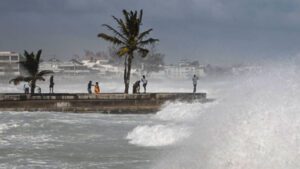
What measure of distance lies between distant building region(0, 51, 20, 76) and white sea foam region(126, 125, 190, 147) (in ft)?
368

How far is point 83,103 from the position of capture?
81.7ft

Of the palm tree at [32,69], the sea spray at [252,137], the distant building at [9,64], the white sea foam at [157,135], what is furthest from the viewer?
the distant building at [9,64]

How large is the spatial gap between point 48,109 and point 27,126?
6321 millimetres

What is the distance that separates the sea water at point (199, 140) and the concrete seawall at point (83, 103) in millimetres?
5718

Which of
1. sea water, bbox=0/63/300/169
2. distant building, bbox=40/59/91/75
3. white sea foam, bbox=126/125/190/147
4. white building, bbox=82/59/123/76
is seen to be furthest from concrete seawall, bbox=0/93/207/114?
white building, bbox=82/59/123/76

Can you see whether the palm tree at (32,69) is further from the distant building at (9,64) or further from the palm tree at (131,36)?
the distant building at (9,64)

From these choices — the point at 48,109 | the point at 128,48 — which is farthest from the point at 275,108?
the point at 128,48

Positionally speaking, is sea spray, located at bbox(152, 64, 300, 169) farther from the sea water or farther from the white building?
the white building

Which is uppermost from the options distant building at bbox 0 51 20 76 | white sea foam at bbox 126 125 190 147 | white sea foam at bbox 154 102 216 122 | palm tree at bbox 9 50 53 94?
distant building at bbox 0 51 20 76

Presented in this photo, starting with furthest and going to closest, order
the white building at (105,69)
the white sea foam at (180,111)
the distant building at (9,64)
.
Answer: the white building at (105,69) < the distant building at (9,64) < the white sea foam at (180,111)

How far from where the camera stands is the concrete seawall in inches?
966

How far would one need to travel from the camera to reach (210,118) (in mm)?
10648

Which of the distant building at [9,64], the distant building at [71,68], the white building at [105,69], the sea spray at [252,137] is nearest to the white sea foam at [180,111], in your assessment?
the sea spray at [252,137]

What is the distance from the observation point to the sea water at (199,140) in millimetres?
7738
